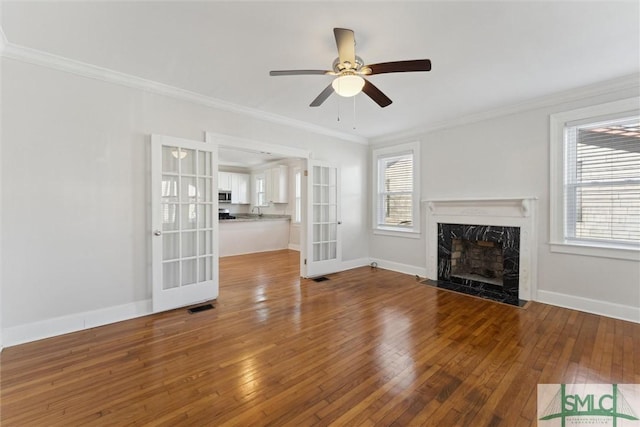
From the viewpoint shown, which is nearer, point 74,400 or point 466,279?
point 74,400

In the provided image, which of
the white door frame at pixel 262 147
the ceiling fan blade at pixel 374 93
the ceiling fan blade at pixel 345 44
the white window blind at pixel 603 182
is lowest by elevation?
the white window blind at pixel 603 182

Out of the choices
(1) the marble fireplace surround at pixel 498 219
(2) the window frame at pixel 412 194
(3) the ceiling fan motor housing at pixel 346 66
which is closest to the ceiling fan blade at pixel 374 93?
(3) the ceiling fan motor housing at pixel 346 66

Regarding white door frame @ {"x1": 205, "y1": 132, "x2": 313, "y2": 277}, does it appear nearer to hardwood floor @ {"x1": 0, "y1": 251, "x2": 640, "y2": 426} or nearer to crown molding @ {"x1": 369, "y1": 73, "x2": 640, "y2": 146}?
hardwood floor @ {"x1": 0, "y1": 251, "x2": 640, "y2": 426}

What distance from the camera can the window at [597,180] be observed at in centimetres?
310

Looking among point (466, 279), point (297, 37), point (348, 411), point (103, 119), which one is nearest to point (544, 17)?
point (297, 37)

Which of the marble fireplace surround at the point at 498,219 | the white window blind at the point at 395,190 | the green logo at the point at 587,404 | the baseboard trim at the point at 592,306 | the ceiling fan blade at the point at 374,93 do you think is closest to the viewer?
the green logo at the point at 587,404

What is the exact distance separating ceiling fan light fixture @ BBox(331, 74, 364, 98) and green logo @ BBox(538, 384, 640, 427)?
257 cm

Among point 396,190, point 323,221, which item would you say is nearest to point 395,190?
point 396,190

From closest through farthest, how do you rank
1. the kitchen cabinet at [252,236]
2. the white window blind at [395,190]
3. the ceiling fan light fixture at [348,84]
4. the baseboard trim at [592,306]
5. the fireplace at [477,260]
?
the ceiling fan light fixture at [348,84], the baseboard trim at [592,306], the fireplace at [477,260], the white window blind at [395,190], the kitchen cabinet at [252,236]

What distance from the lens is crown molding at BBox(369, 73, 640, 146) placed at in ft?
10.1

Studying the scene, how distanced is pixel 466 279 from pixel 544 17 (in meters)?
3.58

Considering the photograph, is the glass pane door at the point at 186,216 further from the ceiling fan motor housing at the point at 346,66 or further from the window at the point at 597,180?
the window at the point at 597,180

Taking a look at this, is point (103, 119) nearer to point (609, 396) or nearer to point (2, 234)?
point (2, 234)

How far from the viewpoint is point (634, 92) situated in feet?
10.00
